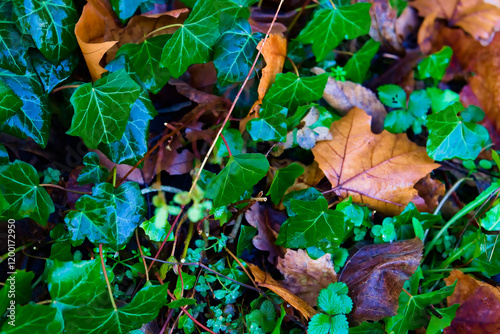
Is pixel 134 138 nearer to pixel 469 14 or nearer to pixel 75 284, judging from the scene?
pixel 75 284

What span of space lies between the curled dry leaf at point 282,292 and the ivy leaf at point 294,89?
545mm

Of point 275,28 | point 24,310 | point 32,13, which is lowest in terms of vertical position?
point 24,310

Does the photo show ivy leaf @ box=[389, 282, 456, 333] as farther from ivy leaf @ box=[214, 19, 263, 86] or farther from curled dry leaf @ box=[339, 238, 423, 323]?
ivy leaf @ box=[214, 19, 263, 86]

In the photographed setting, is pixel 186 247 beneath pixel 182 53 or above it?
beneath

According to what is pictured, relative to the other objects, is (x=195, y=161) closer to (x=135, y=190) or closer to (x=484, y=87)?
(x=135, y=190)

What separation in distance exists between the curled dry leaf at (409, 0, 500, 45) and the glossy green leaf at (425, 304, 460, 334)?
126 centimetres

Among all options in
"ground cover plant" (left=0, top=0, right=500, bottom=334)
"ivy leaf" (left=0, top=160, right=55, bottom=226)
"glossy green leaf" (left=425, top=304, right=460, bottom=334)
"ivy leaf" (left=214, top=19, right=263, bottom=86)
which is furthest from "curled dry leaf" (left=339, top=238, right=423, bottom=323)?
"ivy leaf" (left=0, top=160, right=55, bottom=226)

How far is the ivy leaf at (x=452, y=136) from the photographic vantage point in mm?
1299

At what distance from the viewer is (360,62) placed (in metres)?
1.51

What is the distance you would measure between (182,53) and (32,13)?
1.38 feet

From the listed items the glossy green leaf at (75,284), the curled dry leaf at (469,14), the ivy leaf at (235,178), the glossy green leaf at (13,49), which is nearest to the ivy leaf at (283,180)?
the ivy leaf at (235,178)

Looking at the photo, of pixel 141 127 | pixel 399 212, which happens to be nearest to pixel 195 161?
pixel 141 127

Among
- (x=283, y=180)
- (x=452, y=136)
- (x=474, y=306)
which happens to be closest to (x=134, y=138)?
(x=283, y=180)

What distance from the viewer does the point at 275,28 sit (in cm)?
136
